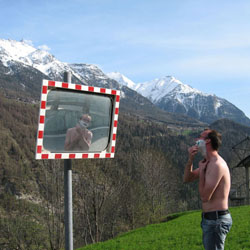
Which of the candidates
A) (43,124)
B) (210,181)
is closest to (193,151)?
(210,181)

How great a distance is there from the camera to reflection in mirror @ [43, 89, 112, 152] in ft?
17.5

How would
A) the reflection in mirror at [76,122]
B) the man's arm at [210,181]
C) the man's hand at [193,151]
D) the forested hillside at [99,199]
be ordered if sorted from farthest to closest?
the forested hillside at [99,199] → the reflection in mirror at [76,122] → the man's hand at [193,151] → the man's arm at [210,181]

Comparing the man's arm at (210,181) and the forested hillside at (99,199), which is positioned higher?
the man's arm at (210,181)

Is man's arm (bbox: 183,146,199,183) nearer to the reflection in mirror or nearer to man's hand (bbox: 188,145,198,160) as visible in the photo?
man's hand (bbox: 188,145,198,160)

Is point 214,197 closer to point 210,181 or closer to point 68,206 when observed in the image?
point 210,181

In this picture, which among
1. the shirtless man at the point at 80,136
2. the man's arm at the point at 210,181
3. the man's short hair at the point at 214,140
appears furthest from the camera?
the shirtless man at the point at 80,136

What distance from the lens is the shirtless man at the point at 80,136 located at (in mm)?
5543

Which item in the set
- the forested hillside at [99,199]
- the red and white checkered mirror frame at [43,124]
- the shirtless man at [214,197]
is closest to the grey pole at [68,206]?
the red and white checkered mirror frame at [43,124]

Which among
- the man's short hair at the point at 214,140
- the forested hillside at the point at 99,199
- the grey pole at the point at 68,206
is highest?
the man's short hair at the point at 214,140

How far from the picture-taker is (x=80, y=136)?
571 centimetres

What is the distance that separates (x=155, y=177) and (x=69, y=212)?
148ft

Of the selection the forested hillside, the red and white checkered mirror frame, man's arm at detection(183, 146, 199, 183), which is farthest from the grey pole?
the forested hillside

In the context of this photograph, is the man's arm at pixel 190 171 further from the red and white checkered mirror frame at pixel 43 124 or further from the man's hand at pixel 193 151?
the red and white checkered mirror frame at pixel 43 124

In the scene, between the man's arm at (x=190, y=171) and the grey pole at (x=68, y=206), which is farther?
the grey pole at (x=68, y=206)
